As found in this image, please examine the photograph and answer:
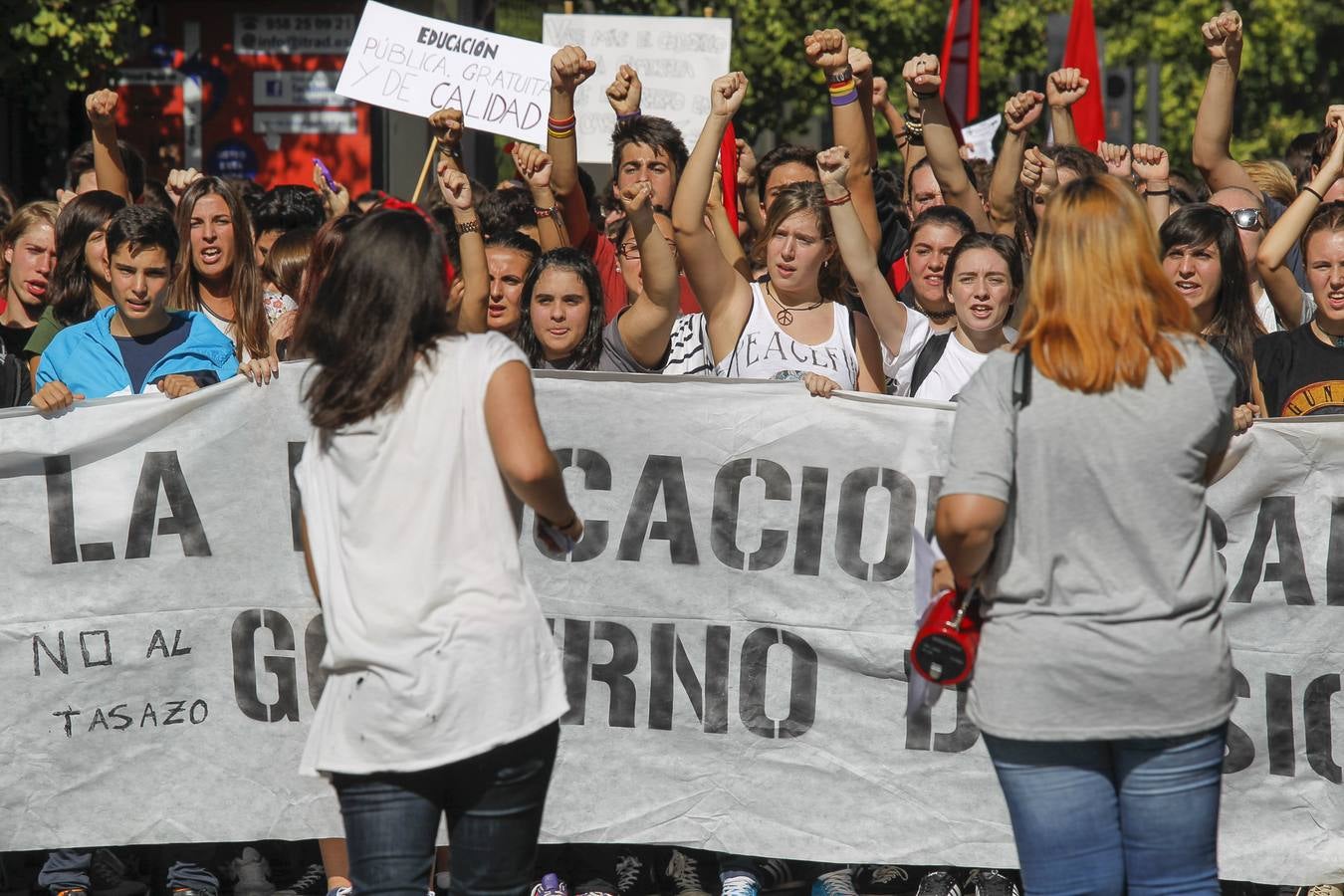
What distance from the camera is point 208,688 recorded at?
16.6 ft

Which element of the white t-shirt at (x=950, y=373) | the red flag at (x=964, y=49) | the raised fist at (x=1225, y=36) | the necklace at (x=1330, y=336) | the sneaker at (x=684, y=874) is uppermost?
the red flag at (x=964, y=49)

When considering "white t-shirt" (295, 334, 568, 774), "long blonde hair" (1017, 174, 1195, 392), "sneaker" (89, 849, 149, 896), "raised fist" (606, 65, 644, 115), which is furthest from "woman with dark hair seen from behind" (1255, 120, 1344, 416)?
"sneaker" (89, 849, 149, 896)

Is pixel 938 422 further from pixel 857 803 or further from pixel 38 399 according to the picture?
pixel 38 399

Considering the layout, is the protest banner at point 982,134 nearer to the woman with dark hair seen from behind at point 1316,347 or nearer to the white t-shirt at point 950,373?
the woman with dark hair seen from behind at point 1316,347

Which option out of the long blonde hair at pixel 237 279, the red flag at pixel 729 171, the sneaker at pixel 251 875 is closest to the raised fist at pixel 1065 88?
the red flag at pixel 729 171

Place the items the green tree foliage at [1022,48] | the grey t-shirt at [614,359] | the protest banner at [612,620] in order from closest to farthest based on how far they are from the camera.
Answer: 1. the protest banner at [612,620]
2. the grey t-shirt at [614,359]
3. the green tree foliage at [1022,48]

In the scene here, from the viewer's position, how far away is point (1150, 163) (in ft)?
20.5

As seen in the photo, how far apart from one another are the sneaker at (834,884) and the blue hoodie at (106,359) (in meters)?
2.30

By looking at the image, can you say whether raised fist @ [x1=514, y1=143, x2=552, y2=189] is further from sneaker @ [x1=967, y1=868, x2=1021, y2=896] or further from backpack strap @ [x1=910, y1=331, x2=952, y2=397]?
sneaker @ [x1=967, y1=868, x2=1021, y2=896]

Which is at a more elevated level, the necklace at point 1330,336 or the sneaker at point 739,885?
the necklace at point 1330,336

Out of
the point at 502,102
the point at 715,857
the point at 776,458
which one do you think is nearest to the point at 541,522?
the point at 776,458

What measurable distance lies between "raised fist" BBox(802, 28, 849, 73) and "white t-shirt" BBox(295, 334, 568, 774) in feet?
10.1

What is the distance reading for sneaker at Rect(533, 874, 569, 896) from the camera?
508cm

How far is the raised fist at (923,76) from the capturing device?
6.36m
